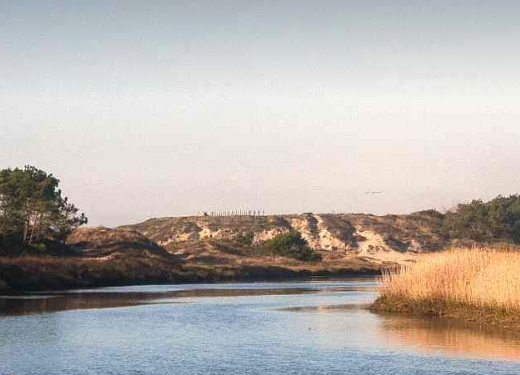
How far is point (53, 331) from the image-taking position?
35125 mm

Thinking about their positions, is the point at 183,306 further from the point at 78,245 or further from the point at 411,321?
the point at 78,245

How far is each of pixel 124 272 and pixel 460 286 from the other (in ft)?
167

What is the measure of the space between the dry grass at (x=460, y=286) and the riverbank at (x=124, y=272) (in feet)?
103

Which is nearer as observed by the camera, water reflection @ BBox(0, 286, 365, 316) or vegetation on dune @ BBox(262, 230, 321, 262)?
water reflection @ BBox(0, 286, 365, 316)

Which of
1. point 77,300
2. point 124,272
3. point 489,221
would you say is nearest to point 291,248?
point 489,221

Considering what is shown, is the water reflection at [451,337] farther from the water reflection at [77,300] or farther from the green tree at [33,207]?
the green tree at [33,207]

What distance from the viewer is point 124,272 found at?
8494cm

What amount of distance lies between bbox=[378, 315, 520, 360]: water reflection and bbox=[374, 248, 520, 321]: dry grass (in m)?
1.04

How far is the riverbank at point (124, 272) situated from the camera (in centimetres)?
6806

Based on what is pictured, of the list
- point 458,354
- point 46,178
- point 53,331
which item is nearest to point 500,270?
point 458,354

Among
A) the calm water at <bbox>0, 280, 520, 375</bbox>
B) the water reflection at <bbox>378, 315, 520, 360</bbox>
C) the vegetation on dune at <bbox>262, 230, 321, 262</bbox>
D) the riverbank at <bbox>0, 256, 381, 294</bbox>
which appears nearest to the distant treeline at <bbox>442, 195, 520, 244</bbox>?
the riverbank at <bbox>0, 256, 381, 294</bbox>

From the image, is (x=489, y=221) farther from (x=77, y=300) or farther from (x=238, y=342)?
(x=238, y=342)

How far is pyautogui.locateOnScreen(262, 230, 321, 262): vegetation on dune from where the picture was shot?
126 meters

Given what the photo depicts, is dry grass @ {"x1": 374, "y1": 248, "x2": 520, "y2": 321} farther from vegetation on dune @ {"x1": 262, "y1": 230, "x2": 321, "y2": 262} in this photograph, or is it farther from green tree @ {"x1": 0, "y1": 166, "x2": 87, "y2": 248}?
vegetation on dune @ {"x1": 262, "y1": 230, "x2": 321, "y2": 262}
